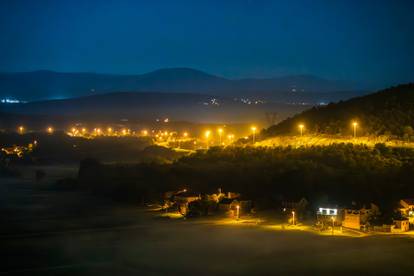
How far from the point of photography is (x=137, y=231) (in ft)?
77.5

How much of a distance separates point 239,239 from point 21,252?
6.26 meters

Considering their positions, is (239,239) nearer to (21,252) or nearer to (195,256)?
(195,256)

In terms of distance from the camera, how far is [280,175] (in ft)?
106

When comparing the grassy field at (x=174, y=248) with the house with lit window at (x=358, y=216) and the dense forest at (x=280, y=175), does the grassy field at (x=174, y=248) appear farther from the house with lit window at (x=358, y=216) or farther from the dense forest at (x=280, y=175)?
the dense forest at (x=280, y=175)

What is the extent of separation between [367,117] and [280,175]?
1289cm

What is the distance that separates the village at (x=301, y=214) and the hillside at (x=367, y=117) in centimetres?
1334

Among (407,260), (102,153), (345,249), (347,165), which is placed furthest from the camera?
(102,153)

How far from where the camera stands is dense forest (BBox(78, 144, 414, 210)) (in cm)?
2889

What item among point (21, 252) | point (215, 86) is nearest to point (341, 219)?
point (21, 252)

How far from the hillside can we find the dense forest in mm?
3883

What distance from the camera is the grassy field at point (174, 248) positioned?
1805 cm

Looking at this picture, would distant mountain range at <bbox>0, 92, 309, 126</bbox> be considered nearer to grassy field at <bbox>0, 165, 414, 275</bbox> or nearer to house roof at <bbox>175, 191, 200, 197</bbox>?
house roof at <bbox>175, 191, 200, 197</bbox>

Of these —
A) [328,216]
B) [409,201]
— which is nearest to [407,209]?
[409,201]

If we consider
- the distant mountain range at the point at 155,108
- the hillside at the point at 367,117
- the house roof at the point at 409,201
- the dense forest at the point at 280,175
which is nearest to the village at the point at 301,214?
the house roof at the point at 409,201
